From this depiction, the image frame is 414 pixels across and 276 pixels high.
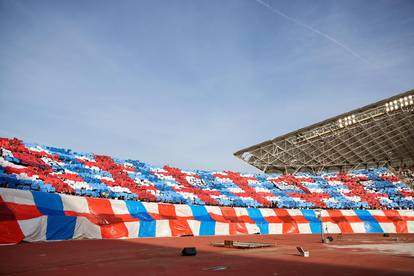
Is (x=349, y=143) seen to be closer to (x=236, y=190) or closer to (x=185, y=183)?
(x=236, y=190)

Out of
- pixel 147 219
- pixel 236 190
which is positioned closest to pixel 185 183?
pixel 236 190

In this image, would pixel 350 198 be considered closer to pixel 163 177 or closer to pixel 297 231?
pixel 297 231

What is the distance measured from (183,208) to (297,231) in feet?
45.0

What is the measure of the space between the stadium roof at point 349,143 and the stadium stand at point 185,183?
256 cm

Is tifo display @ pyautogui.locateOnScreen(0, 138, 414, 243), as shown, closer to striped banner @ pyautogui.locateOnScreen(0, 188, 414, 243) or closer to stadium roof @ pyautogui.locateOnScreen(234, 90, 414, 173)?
striped banner @ pyautogui.locateOnScreen(0, 188, 414, 243)

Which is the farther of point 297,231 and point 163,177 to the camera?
point 163,177

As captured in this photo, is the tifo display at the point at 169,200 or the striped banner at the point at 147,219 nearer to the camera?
the striped banner at the point at 147,219

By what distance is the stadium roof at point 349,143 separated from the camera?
4528cm

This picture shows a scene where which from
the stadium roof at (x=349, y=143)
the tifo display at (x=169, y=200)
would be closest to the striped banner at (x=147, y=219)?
the tifo display at (x=169, y=200)

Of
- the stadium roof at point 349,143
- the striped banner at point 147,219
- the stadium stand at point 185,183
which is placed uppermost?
the stadium roof at point 349,143

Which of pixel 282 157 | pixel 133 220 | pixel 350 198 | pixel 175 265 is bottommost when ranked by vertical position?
pixel 175 265

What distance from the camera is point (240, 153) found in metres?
57.5

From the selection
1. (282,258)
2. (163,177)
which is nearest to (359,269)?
(282,258)

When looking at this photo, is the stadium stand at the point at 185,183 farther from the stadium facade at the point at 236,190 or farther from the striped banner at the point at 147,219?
the striped banner at the point at 147,219
